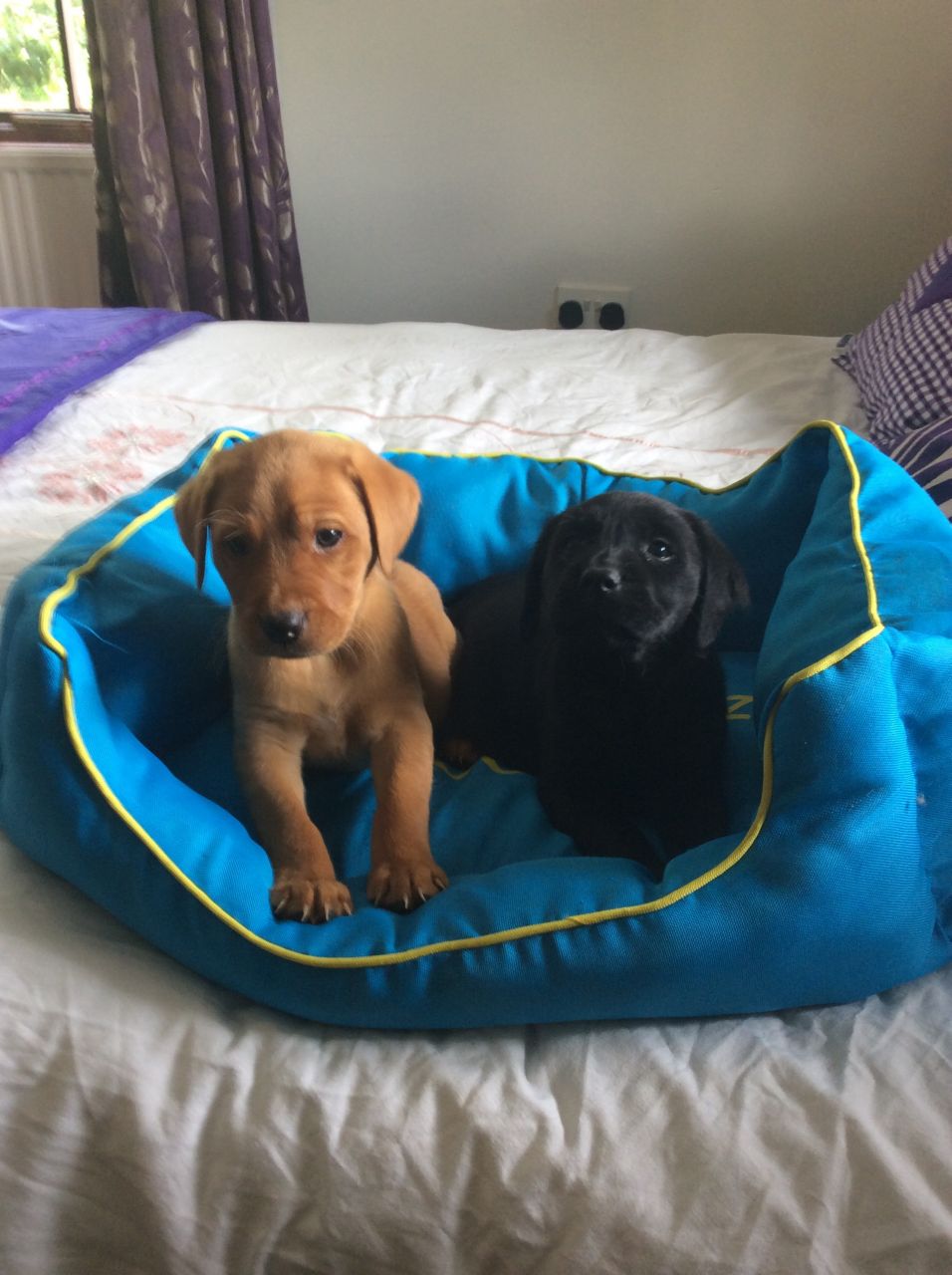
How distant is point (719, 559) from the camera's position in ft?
3.92

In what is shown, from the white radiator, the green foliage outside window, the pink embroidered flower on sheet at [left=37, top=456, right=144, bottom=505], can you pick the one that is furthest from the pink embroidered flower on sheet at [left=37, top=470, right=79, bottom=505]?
the green foliage outside window

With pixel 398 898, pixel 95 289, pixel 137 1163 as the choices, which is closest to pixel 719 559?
pixel 398 898

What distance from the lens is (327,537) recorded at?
1.13 m

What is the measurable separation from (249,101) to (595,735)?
8.89ft

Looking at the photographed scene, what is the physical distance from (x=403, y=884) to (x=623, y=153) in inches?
115

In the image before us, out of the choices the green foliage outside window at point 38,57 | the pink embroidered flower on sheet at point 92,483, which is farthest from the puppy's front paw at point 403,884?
the green foliage outside window at point 38,57

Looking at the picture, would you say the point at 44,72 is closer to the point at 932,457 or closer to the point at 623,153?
the point at 623,153

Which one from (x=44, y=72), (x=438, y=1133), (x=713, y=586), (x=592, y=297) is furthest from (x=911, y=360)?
(x=44, y=72)

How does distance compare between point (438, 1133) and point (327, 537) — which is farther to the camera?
point (327, 537)

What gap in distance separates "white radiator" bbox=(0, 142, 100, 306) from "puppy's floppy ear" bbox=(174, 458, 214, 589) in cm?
295

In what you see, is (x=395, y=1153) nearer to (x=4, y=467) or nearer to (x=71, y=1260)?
(x=71, y=1260)

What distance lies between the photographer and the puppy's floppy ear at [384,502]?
1.18 meters

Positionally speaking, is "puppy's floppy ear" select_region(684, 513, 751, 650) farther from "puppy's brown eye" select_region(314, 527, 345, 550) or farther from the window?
the window

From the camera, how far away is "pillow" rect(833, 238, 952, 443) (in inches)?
65.6
